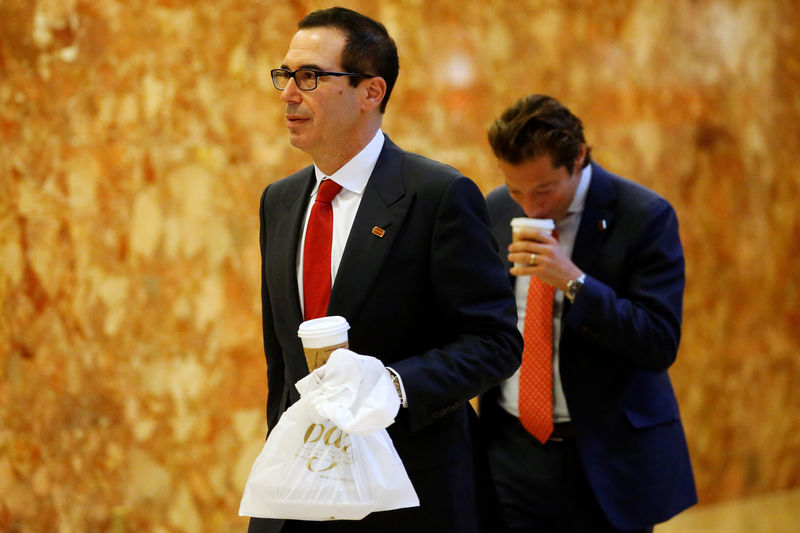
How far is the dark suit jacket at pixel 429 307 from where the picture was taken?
183 centimetres

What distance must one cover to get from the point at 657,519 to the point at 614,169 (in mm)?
2182

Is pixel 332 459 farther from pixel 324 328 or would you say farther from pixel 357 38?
pixel 357 38

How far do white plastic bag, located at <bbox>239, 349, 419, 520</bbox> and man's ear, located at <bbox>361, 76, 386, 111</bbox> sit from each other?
23.6 inches

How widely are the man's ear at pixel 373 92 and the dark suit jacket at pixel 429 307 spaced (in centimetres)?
13

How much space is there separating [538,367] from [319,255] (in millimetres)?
987

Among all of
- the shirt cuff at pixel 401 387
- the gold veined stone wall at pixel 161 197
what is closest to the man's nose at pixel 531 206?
the shirt cuff at pixel 401 387

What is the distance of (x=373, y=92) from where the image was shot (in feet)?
6.42

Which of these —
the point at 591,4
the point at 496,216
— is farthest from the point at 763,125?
the point at 496,216

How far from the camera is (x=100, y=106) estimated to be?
3.32 m

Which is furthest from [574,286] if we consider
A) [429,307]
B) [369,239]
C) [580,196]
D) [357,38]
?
[357,38]

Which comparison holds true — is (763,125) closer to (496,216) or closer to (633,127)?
(633,127)

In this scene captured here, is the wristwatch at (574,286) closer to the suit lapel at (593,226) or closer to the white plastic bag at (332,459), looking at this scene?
the suit lapel at (593,226)

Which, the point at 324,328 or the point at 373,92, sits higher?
the point at 373,92

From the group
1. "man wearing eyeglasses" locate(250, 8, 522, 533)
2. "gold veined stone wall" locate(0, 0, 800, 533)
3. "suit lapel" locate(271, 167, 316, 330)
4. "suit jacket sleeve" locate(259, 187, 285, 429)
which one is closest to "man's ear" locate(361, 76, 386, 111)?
"man wearing eyeglasses" locate(250, 8, 522, 533)
